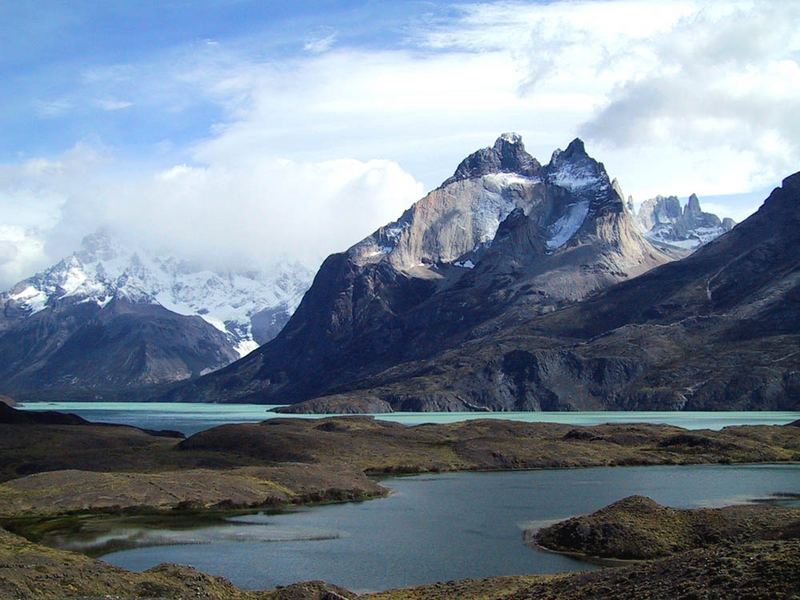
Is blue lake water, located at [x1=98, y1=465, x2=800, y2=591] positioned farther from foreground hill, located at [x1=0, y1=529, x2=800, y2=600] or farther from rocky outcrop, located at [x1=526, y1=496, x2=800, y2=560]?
foreground hill, located at [x1=0, y1=529, x2=800, y2=600]

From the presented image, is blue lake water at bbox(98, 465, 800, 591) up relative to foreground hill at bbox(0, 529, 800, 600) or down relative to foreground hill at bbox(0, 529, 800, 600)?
down

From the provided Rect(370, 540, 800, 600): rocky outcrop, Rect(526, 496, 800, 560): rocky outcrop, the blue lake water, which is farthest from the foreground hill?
Rect(526, 496, 800, 560): rocky outcrop

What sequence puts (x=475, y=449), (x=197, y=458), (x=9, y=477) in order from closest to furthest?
(x=9, y=477)
(x=197, y=458)
(x=475, y=449)

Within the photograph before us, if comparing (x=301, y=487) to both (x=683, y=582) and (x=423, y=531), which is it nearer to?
(x=423, y=531)

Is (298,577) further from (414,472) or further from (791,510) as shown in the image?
(414,472)

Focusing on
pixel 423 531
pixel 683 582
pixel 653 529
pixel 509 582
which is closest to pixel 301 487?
pixel 423 531

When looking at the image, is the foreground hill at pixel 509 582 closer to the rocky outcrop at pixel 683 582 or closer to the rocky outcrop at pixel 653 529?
the rocky outcrop at pixel 683 582

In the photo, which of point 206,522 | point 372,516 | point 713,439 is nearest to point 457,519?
point 372,516

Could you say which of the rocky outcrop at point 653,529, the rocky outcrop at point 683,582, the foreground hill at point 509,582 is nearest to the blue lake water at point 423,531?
the rocky outcrop at point 653,529
